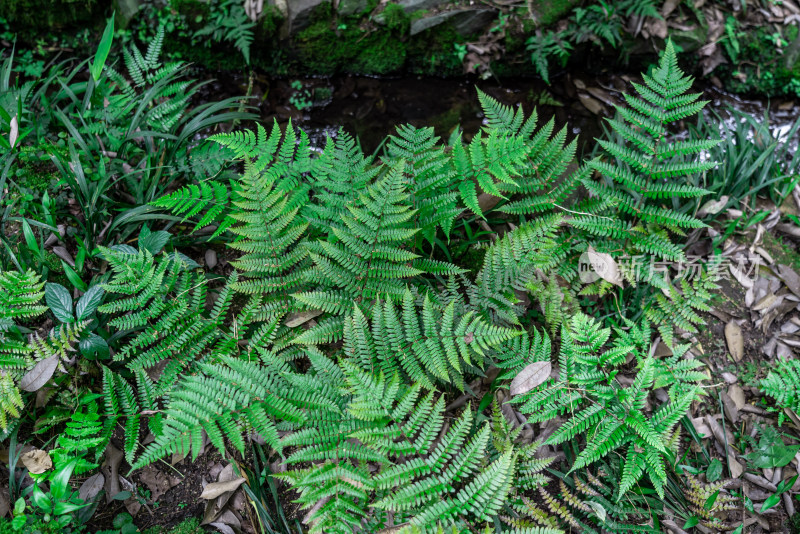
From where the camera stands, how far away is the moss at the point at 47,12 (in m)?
4.28

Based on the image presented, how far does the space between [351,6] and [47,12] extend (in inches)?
107

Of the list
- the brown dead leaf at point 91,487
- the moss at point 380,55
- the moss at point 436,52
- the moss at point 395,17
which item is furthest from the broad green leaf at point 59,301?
the moss at point 436,52

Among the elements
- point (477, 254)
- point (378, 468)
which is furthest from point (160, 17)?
point (378, 468)

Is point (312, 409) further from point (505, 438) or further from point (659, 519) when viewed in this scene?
point (659, 519)

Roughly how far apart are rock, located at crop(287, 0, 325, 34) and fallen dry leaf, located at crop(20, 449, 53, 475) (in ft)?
12.3

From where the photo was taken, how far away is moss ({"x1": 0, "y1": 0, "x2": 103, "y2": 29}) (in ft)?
14.0

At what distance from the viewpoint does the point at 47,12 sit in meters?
4.38

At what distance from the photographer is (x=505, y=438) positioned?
269cm

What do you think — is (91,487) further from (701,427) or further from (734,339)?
(734,339)

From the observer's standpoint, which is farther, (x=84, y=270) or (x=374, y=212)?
(x=84, y=270)

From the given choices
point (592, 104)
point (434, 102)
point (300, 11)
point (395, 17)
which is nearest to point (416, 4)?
point (395, 17)

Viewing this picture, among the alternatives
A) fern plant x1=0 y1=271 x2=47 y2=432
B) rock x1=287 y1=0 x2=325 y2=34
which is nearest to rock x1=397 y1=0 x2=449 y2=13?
rock x1=287 y1=0 x2=325 y2=34

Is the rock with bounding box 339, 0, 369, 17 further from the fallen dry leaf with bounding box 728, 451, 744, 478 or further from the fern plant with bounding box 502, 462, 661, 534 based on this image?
the fallen dry leaf with bounding box 728, 451, 744, 478

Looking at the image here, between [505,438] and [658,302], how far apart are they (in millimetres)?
1383
